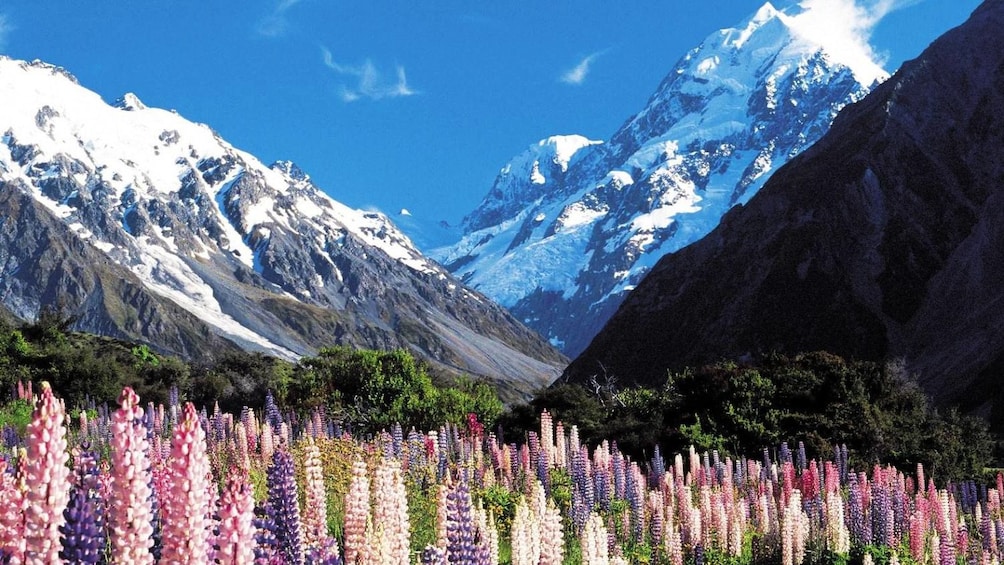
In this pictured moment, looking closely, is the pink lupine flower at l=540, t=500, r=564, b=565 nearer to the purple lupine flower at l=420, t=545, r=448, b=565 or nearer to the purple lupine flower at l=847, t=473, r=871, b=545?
the purple lupine flower at l=420, t=545, r=448, b=565

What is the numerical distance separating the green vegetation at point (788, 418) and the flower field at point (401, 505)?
3041 mm

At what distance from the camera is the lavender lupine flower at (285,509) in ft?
20.8

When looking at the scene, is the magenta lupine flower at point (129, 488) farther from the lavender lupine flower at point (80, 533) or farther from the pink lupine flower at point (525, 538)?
the pink lupine flower at point (525, 538)

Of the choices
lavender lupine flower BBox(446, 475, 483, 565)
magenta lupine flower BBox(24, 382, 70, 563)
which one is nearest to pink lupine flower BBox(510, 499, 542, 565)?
lavender lupine flower BBox(446, 475, 483, 565)

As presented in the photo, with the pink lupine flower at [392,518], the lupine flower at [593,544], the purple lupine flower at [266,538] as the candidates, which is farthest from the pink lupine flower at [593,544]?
the purple lupine flower at [266,538]

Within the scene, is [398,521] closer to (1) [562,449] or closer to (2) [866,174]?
(1) [562,449]

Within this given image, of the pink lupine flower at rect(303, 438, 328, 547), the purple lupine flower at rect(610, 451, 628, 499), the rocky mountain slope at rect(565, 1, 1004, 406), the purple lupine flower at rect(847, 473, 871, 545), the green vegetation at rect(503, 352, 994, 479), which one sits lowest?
the pink lupine flower at rect(303, 438, 328, 547)

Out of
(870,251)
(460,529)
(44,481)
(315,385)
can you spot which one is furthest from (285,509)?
(870,251)

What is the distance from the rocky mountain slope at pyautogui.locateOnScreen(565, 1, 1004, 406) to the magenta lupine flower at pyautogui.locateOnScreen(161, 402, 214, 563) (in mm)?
98988

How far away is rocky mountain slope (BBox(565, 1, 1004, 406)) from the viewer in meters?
112

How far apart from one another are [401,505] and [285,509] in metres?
0.99

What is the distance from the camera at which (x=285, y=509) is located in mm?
6441

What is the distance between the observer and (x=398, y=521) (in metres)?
7.11

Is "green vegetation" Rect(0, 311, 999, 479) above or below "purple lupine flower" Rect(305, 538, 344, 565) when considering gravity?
above
